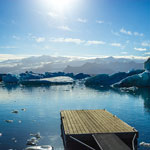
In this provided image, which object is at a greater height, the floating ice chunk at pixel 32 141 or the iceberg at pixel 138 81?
the iceberg at pixel 138 81

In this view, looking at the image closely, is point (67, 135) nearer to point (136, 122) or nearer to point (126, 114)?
point (136, 122)

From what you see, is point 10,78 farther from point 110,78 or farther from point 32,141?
point 32,141

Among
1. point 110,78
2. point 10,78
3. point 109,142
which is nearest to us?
point 109,142

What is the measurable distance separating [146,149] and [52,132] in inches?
254

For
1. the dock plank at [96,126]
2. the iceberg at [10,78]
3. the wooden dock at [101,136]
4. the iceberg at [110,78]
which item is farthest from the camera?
the iceberg at [10,78]

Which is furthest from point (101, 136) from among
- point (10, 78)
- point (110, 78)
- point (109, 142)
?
point (10, 78)

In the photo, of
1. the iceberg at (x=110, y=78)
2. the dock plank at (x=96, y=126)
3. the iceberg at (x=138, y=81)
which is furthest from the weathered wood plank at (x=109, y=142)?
the iceberg at (x=110, y=78)

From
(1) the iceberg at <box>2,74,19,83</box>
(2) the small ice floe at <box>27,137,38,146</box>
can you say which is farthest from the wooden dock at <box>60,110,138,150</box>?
(1) the iceberg at <box>2,74,19,83</box>

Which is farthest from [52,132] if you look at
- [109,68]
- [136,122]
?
[109,68]

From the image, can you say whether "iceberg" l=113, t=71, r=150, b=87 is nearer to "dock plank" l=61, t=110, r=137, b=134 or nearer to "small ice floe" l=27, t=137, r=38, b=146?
"dock plank" l=61, t=110, r=137, b=134

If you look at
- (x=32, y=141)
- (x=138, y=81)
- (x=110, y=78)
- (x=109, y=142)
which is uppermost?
(x=110, y=78)

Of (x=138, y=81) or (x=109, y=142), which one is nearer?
(x=109, y=142)

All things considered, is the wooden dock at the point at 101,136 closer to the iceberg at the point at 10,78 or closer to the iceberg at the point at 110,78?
the iceberg at the point at 110,78

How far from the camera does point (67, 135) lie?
930 centimetres
